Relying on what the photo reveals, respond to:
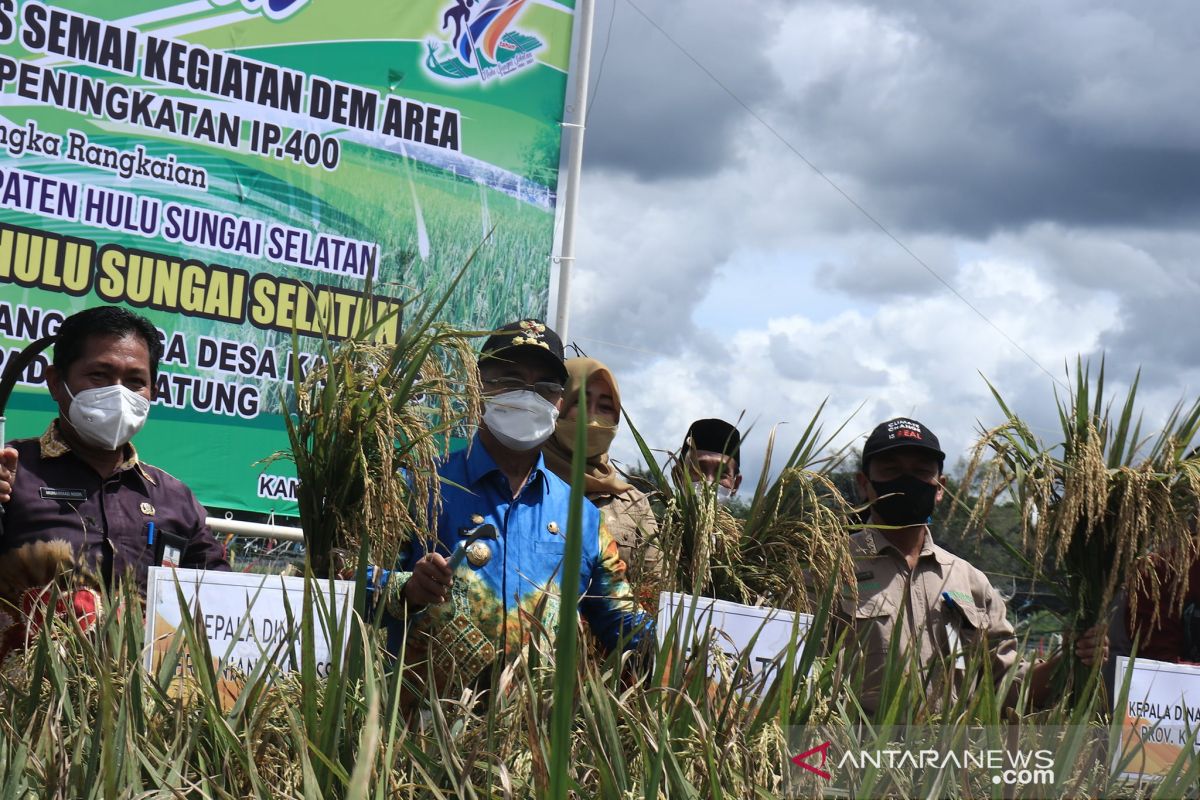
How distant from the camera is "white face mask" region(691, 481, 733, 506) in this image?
2721mm

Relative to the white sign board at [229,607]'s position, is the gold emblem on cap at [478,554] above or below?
above

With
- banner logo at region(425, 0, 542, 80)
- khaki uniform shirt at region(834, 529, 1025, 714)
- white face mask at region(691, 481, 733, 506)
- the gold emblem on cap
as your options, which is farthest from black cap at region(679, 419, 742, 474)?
banner logo at region(425, 0, 542, 80)

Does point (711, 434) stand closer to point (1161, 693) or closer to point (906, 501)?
point (906, 501)

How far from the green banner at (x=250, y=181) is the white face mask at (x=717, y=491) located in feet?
6.20

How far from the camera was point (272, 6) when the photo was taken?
5180 millimetres

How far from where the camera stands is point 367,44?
545 cm

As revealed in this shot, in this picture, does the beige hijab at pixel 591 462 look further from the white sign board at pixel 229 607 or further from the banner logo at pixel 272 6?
the banner logo at pixel 272 6

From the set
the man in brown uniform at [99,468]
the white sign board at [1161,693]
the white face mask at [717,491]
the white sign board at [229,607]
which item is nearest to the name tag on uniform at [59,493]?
the man in brown uniform at [99,468]

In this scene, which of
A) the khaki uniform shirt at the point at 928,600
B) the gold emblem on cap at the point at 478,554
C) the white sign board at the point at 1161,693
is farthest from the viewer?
the khaki uniform shirt at the point at 928,600

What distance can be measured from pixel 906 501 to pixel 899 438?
0.18m

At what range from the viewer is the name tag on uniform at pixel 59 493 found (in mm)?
2842

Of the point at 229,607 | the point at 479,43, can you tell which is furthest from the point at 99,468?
the point at 479,43

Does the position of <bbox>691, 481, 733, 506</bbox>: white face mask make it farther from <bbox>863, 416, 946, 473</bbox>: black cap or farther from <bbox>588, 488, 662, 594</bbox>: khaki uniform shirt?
<bbox>863, 416, 946, 473</bbox>: black cap

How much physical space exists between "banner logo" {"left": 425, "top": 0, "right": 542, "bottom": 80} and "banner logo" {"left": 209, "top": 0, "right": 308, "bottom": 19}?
63 centimetres
